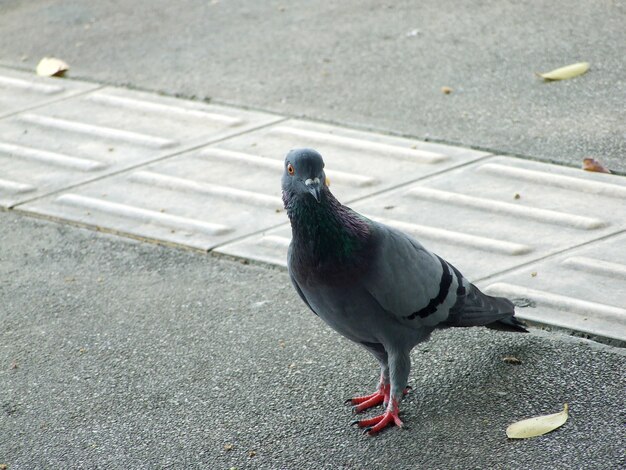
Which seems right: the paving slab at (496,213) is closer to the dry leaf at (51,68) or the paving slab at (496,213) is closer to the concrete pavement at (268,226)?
the concrete pavement at (268,226)

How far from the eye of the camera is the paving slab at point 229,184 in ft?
17.6

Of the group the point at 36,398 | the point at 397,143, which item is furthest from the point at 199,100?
the point at 36,398

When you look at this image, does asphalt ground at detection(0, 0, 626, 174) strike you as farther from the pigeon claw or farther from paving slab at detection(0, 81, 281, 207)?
the pigeon claw

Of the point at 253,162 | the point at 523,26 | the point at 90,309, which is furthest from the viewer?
the point at 523,26

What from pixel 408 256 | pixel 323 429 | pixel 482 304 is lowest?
pixel 323 429

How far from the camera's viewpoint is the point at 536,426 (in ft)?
12.0

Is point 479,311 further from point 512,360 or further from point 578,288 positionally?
point 578,288

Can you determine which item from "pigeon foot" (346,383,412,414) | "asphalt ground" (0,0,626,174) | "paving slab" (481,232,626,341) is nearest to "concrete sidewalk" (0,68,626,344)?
"paving slab" (481,232,626,341)

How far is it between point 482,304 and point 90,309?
5.98 feet

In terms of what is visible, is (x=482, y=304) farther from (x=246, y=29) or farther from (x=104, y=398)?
(x=246, y=29)

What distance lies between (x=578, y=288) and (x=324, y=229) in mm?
1465

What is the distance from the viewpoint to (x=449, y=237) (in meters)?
5.00

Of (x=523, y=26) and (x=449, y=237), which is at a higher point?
(x=523, y=26)

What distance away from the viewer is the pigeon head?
137 inches
